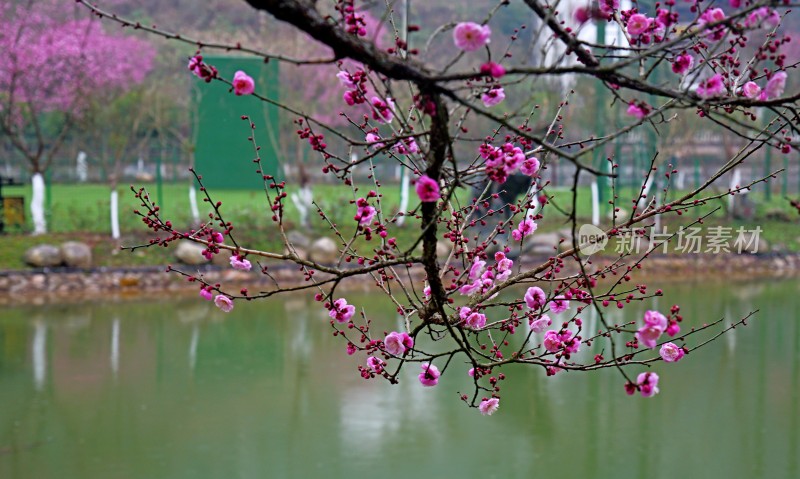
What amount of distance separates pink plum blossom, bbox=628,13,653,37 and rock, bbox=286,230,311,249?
24.2 ft

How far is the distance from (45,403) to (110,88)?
6833 millimetres

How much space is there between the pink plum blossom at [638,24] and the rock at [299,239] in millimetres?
7387

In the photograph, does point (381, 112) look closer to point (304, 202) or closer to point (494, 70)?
point (494, 70)

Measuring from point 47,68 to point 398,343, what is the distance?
29.8 ft

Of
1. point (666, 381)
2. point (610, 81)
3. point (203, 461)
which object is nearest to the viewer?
point (610, 81)

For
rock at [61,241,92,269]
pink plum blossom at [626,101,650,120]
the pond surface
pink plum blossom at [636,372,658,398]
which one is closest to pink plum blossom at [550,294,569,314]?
pink plum blossom at [636,372,658,398]

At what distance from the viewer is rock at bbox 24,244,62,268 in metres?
8.03

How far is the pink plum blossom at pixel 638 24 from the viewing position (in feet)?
5.46

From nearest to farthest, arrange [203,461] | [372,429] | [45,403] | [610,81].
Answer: [610,81] < [203,461] < [372,429] < [45,403]

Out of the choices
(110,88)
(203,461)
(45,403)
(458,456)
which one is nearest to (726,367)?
(458,456)

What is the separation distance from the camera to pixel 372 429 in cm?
423

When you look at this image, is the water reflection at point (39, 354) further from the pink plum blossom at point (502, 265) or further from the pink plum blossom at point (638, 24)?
the pink plum blossom at point (638, 24)

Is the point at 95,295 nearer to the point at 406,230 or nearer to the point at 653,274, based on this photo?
the point at 406,230

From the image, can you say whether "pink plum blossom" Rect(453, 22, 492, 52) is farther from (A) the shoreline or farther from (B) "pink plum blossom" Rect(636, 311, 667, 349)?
(A) the shoreline
